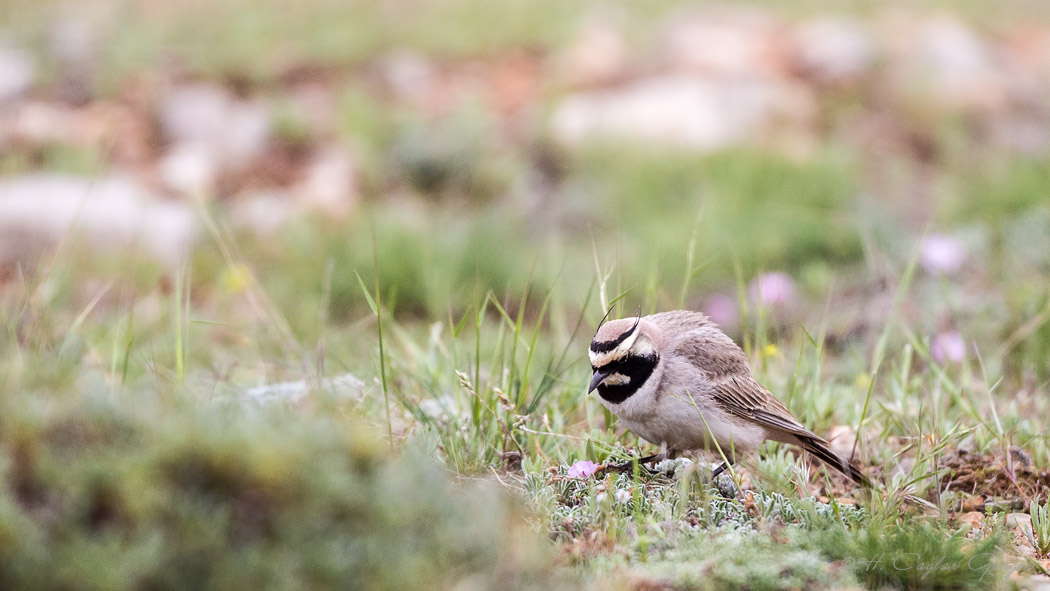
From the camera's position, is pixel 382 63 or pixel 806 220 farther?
pixel 382 63

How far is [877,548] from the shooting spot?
2.78m

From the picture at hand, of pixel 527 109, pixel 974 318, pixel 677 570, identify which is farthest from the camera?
pixel 527 109

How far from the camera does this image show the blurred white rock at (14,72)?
10.1 meters

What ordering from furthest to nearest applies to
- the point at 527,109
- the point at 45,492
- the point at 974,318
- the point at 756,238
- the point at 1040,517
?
1. the point at 527,109
2. the point at 756,238
3. the point at 974,318
4. the point at 1040,517
5. the point at 45,492

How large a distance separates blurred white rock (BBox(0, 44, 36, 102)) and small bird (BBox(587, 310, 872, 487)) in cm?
869

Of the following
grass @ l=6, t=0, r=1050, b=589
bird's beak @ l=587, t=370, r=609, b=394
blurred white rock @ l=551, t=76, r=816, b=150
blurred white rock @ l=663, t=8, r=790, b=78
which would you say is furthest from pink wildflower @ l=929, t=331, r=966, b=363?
blurred white rock @ l=663, t=8, r=790, b=78

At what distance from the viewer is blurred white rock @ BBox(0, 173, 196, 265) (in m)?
8.04

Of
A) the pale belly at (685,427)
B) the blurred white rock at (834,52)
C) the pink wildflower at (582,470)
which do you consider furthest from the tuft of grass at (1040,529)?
the blurred white rock at (834,52)

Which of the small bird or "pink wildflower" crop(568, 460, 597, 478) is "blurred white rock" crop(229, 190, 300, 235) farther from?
"pink wildflower" crop(568, 460, 597, 478)

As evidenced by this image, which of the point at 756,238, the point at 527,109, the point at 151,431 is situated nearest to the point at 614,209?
the point at 756,238

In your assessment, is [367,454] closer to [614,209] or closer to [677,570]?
[677,570]

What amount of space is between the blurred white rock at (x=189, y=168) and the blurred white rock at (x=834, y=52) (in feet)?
22.5

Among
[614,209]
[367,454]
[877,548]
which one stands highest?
[367,454]

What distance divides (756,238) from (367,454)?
19.2ft
